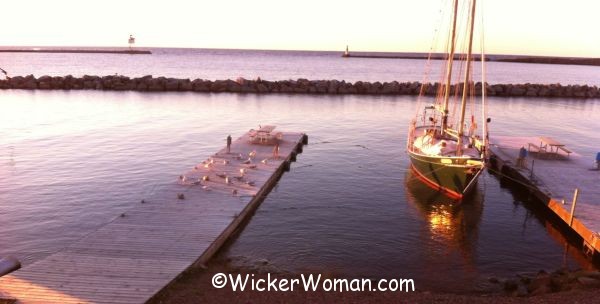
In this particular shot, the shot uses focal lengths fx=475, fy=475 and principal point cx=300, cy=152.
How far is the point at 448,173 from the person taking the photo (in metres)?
23.6

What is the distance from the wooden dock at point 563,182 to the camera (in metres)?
18.4

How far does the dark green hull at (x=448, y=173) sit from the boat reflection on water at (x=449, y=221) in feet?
1.47

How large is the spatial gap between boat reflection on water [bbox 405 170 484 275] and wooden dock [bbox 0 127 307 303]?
24.4ft

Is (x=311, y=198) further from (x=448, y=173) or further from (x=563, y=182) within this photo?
(x=563, y=182)

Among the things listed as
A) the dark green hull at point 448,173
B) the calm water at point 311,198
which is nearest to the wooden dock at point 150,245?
the calm water at point 311,198

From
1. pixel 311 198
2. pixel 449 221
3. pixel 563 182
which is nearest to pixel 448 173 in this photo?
pixel 449 221

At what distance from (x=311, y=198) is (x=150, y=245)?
→ 31.7ft

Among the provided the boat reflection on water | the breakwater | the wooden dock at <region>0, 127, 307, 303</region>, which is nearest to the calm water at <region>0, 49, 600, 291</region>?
the boat reflection on water

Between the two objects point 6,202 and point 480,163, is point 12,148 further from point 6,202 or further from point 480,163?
point 480,163

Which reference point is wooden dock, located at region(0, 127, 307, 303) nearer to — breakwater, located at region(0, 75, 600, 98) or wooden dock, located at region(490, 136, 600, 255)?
wooden dock, located at region(490, 136, 600, 255)

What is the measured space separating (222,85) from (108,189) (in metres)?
46.5

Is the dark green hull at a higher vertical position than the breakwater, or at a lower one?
lower

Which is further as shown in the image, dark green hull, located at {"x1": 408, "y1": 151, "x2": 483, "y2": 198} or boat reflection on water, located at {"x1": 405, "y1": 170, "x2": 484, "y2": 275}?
dark green hull, located at {"x1": 408, "y1": 151, "x2": 483, "y2": 198}

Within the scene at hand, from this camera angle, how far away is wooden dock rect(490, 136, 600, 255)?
18422 millimetres
